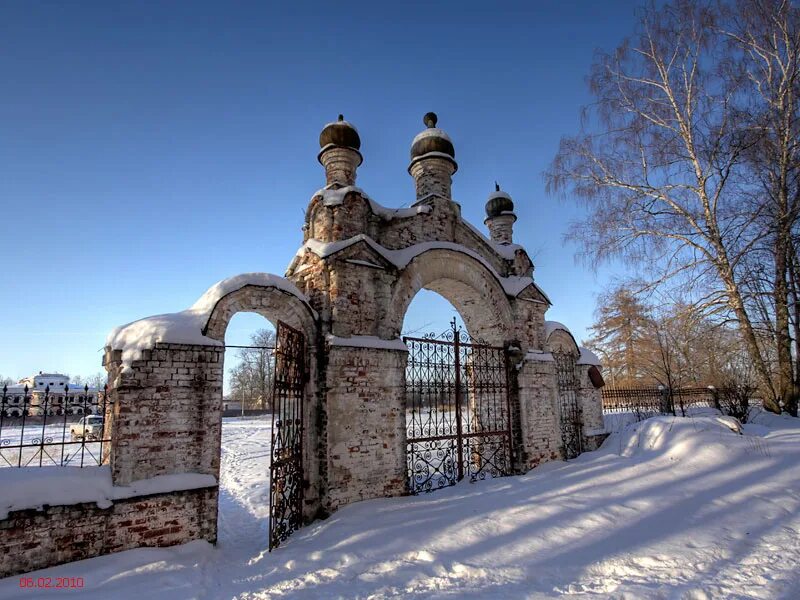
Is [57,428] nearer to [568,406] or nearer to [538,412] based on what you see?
[538,412]

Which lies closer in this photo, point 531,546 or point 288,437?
point 531,546

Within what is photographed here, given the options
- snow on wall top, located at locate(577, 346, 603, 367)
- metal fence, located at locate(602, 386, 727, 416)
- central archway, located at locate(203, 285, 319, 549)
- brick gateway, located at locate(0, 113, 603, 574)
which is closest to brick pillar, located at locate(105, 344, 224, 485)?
brick gateway, located at locate(0, 113, 603, 574)

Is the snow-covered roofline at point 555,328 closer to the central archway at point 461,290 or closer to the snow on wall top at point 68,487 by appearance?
the central archway at point 461,290

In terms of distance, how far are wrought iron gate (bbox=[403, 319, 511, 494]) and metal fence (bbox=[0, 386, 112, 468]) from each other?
4361 millimetres

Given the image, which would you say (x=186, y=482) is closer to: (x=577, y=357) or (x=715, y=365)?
(x=577, y=357)

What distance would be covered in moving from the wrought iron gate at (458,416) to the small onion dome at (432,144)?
366cm

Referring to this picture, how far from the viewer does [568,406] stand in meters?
10.8

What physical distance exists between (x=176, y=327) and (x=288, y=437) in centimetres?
209

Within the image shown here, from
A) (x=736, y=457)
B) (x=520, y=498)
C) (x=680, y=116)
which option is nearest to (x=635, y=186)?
(x=680, y=116)

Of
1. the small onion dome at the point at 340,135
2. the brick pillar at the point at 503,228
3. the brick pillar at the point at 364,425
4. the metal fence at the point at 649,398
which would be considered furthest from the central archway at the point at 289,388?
the metal fence at the point at 649,398

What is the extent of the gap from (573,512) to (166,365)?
17.9ft

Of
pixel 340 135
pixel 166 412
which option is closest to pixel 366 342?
pixel 166 412
